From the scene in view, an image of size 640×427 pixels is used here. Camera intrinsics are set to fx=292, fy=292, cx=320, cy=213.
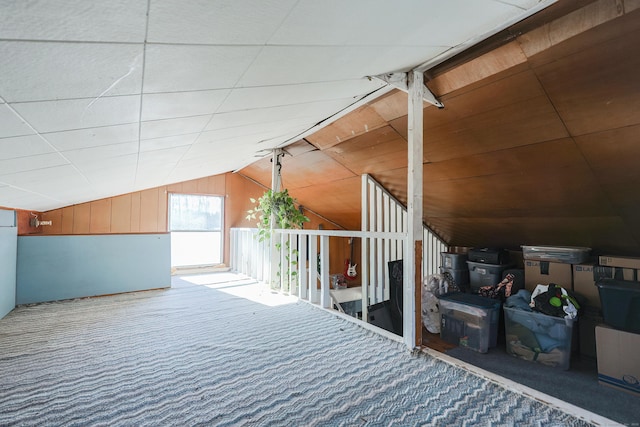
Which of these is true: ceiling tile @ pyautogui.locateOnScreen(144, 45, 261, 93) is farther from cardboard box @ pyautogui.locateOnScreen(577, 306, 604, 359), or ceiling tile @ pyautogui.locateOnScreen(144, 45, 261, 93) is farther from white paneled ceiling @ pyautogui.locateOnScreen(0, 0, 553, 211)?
cardboard box @ pyautogui.locateOnScreen(577, 306, 604, 359)

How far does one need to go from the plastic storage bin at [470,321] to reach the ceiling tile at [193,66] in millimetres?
2607

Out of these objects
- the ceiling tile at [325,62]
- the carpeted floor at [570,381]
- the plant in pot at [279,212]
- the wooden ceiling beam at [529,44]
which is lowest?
the carpeted floor at [570,381]

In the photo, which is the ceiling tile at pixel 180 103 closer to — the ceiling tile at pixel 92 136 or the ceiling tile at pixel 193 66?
the ceiling tile at pixel 193 66

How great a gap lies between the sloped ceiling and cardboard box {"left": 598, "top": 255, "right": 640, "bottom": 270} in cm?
44

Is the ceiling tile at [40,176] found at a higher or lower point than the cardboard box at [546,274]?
higher

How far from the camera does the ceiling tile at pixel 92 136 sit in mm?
1537

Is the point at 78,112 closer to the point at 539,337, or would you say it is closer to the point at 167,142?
the point at 167,142

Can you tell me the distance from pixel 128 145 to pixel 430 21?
2086 millimetres

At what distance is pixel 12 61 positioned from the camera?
0.83 metres

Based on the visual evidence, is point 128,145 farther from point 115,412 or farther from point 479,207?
point 479,207

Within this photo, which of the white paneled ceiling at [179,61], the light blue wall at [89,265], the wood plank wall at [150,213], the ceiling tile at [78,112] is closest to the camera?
the white paneled ceiling at [179,61]

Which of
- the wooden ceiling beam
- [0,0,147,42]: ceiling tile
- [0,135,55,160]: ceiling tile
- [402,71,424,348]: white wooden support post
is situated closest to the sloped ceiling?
the wooden ceiling beam

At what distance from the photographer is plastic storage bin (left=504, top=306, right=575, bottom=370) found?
229cm

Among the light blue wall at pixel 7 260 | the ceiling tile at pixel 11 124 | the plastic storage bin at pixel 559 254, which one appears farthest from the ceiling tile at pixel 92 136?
the plastic storage bin at pixel 559 254
